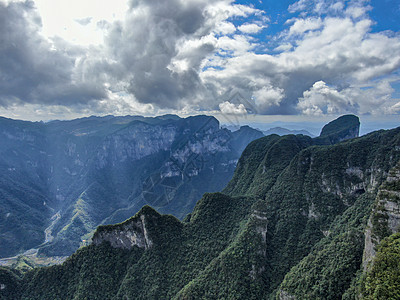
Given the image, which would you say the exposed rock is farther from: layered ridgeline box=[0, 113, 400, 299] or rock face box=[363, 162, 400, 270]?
rock face box=[363, 162, 400, 270]

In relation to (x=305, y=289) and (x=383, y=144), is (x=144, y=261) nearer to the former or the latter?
(x=305, y=289)

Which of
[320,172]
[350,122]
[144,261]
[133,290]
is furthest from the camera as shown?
[350,122]

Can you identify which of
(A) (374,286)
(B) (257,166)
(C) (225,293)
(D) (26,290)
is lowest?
(D) (26,290)

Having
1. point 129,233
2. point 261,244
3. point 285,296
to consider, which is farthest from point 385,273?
point 129,233

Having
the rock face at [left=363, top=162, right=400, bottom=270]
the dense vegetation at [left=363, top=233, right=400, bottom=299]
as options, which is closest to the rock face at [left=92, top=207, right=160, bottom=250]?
the rock face at [left=363, top=162, right=400, bottom=270]

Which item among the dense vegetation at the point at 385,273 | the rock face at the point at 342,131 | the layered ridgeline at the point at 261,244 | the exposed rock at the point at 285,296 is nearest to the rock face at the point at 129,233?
the layered ridgeline at the point at 261,244

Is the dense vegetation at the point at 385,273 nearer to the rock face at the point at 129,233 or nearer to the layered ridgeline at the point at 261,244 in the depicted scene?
the layered ridgeline at the point at 261,244

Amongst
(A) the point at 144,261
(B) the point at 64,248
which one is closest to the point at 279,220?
(A) the point at 144,261
